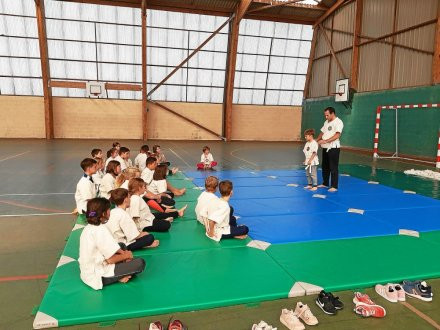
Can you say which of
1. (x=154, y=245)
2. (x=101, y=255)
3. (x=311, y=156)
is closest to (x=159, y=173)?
(x=154, y=245)

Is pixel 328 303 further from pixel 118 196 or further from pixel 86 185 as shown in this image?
pixel 86 185

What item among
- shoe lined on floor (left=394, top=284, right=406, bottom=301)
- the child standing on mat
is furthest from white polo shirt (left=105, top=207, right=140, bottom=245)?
the child standing on mat

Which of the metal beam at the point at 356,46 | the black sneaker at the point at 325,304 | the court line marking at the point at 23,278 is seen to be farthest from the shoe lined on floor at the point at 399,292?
the metal beam at the point at 356,46

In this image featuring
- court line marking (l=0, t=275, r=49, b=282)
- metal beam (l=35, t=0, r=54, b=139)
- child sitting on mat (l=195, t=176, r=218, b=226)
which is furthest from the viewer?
metal beam (l=35, t=0, r=54, b=139)

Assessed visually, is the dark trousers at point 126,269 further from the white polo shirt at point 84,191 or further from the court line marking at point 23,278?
the white polo shirt at point 84,191

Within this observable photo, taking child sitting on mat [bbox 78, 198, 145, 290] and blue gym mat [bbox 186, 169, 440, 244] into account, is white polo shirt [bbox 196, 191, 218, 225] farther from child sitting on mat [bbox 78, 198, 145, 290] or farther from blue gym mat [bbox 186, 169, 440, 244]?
child sitting on mat [bbox 78, 198, 145, 290]

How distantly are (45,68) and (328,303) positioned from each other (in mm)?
21227

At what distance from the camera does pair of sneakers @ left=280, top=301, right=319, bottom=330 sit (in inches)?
102

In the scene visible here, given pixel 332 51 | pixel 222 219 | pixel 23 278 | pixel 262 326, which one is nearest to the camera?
pixel 262 326

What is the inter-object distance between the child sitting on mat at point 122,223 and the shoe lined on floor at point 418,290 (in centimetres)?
275

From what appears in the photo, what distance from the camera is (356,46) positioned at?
18.1 metres

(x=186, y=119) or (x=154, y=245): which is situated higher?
(x=186, y=119)

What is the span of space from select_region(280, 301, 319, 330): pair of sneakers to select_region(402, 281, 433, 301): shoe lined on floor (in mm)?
1074

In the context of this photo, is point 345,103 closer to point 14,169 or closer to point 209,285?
point 14,169
